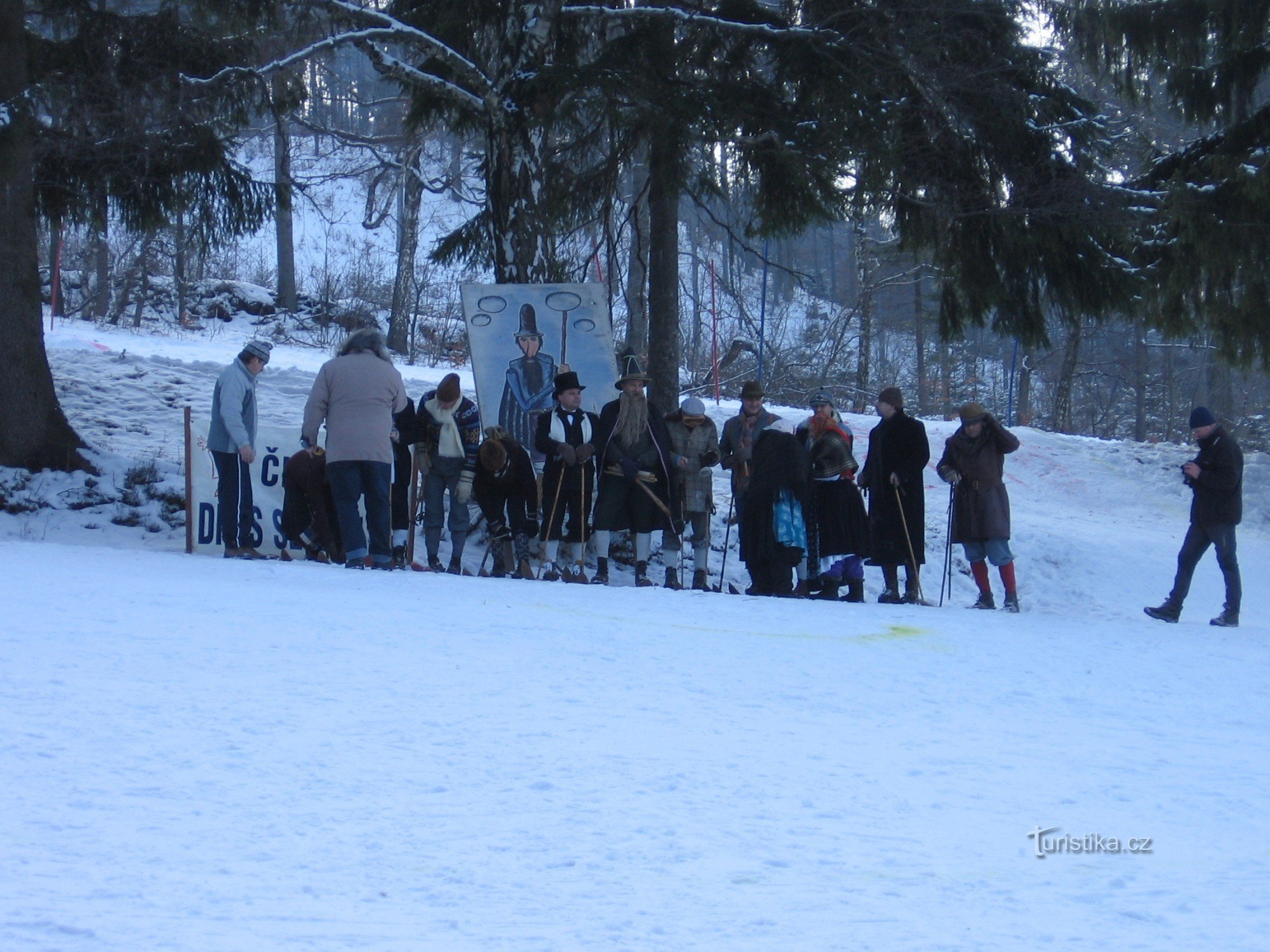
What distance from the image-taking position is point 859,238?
25953 mm

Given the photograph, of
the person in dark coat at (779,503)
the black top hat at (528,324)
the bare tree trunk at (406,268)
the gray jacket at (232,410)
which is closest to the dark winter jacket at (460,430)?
the black top hat at (528,324)

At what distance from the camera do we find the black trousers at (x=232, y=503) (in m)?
9.30

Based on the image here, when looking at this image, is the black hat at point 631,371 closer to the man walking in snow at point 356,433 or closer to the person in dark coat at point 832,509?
the person in dark coat at point 832,509

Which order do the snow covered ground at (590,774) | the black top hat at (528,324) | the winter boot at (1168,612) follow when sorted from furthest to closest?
1. the black top hat at (528,324)
2. the winter boot at (1168,612)
3. the snow covered ground at (590,774)

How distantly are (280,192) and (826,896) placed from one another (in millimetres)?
10218

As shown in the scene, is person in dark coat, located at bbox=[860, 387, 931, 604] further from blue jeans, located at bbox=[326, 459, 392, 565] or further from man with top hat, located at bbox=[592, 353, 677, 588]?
blue jeans, located at bbox=[326, 459, 392, 565]

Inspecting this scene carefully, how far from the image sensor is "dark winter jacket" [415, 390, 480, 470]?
9.70 meters

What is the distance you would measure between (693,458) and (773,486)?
843 millimetres

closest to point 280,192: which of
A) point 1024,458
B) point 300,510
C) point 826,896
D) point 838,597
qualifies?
point 300,510

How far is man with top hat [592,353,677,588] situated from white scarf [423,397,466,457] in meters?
1.09

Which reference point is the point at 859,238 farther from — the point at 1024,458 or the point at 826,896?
the point at 826,896

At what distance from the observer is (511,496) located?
966 cm

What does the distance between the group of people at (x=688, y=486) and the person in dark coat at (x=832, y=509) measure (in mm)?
11

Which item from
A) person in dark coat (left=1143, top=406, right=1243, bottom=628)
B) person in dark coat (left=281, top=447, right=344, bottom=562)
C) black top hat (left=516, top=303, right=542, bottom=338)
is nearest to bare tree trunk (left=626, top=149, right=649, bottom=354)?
black top hat (left=516, top=303, right=542, bottom=338)
